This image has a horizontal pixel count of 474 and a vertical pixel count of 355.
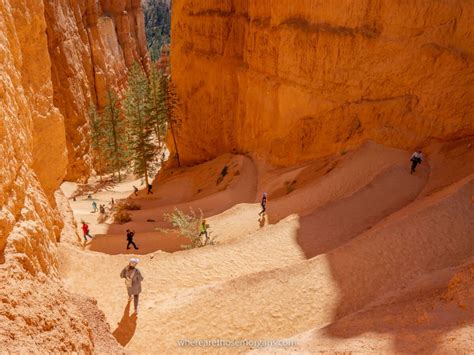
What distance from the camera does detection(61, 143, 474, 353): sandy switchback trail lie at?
24.4 ft

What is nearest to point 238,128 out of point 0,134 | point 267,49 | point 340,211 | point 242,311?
point 267,49

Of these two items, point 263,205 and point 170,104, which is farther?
point 170,104

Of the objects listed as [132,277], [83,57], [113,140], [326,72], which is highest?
[83,57]

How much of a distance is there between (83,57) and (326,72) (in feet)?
86.4

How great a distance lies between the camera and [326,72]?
18000 millimetres

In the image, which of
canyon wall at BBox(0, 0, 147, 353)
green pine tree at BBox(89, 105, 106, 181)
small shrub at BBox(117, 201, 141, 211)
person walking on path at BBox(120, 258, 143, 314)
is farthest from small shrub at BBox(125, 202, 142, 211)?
green pine tree at BBox(89, 105, 106, 181)

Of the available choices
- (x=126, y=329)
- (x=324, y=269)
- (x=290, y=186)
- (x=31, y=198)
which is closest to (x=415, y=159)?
(x=290, y=186)

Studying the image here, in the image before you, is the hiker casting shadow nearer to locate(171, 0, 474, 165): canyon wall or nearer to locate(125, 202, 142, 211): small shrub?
locate(171, 0, 474, 165): canyon wall

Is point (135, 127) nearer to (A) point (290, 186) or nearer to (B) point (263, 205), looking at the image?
(A) point (290, 186)

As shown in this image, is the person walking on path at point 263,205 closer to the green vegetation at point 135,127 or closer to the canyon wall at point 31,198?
the canyon wall at point 31,198

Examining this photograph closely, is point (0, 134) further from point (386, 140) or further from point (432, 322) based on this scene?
point (386, 140)

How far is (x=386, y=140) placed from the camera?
16703mm

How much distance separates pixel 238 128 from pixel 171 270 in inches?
545

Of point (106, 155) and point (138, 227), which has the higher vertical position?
point (106, 155)
